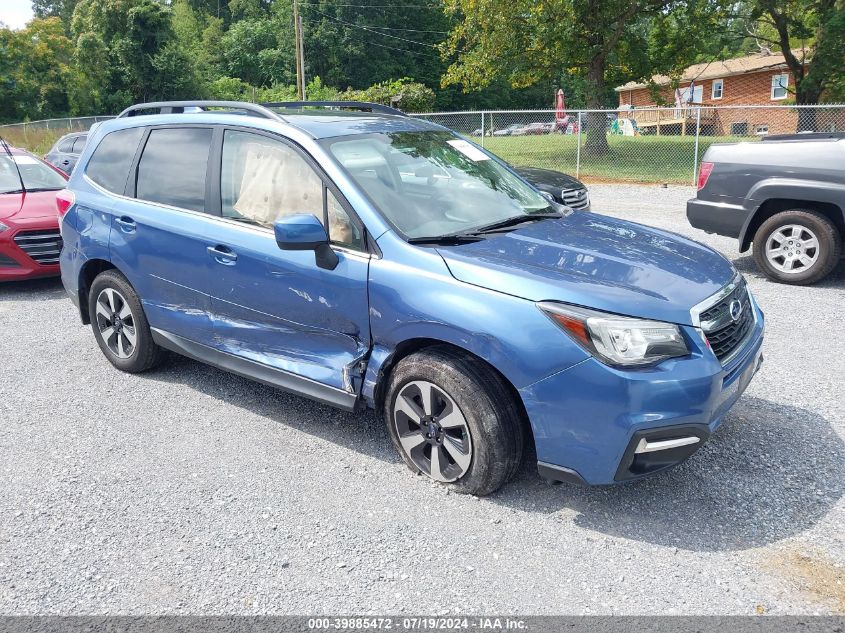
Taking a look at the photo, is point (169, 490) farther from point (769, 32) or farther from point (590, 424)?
point (769, 32)

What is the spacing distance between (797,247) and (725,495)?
15.0ft

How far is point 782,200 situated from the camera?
715 centimetres

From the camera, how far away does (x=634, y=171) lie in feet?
59.2

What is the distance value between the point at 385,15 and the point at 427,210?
64.2 metres

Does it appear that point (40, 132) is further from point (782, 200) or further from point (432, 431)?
point (432, 431)

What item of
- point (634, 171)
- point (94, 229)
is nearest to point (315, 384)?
point (94, 229)

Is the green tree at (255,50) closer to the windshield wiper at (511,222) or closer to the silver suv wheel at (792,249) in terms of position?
the silver suv wheel at (792,249)

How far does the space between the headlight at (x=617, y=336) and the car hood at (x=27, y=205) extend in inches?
277

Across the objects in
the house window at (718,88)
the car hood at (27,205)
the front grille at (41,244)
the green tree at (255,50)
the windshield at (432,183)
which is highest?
the green tree at (255,50)

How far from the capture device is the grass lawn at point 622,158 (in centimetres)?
1758

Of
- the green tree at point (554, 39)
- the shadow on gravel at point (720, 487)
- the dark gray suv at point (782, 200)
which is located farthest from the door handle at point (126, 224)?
the green tree at point (554, 39)

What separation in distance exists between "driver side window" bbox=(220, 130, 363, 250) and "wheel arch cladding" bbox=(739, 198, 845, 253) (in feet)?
16.9

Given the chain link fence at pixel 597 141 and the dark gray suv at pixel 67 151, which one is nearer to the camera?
the dark gray suv at pixel 67 151

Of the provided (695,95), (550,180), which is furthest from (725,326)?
(695,95)
